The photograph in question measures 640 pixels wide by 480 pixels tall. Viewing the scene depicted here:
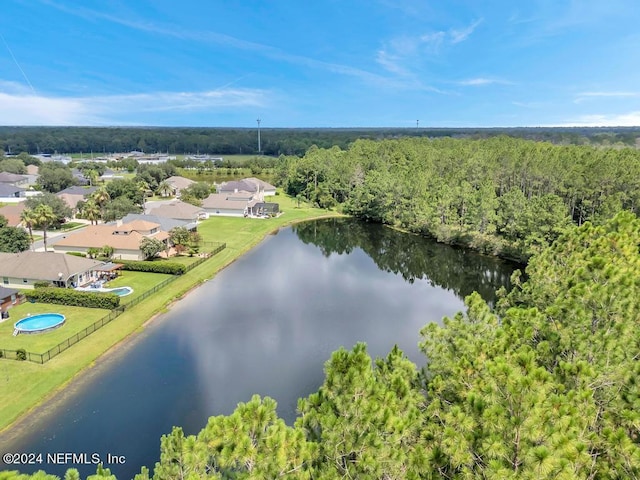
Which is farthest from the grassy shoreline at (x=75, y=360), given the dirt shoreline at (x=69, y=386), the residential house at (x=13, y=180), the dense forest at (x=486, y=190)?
the residential house at (x=13, y=180)

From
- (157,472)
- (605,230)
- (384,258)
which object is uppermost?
(605,230)

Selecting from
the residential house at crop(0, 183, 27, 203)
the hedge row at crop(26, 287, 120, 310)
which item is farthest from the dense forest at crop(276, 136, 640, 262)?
the residential house at crop(0, 183, 27, 203)

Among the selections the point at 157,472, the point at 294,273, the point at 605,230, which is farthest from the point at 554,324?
the point at 294,273

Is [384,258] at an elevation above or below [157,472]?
below

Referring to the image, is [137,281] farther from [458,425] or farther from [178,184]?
[178,184]

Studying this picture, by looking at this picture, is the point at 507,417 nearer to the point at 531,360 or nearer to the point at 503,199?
the point at 531,360

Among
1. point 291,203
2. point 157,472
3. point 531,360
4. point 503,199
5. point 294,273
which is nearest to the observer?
point 157,472
